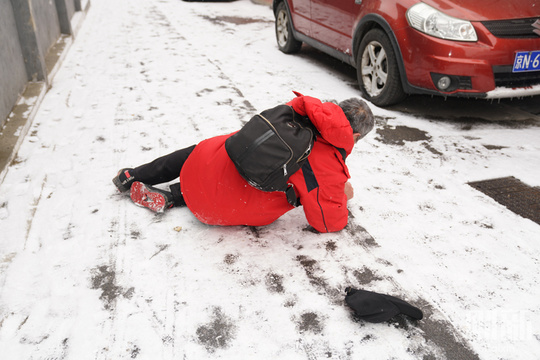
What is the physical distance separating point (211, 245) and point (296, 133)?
2.78 feet

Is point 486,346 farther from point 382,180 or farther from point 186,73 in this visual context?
point 186,73

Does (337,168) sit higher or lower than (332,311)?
higher

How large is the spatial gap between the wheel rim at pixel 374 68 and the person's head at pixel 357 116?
7.64 feet

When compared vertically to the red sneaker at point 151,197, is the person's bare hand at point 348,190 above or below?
above

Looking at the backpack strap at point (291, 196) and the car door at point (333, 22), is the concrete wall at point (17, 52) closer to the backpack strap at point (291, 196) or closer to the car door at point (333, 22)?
the backpack strap at point (291, 196)

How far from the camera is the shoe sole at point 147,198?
2807 millimetres

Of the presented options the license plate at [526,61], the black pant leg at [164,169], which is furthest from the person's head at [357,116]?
the license plate at [526,61]

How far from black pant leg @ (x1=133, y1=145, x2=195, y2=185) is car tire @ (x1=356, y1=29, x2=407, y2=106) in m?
2.43

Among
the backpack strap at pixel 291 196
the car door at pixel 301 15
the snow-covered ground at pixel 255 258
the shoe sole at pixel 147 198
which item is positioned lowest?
the snow-covered ground at pixel 255 258

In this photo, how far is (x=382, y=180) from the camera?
3.29m

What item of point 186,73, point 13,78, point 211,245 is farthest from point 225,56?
point 211,245

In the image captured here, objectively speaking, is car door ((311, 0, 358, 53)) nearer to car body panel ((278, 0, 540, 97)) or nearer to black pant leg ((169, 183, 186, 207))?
car body panel ((278, 0, 540, 97))

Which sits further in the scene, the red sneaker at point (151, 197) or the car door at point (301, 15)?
the car door at point (301, 15)

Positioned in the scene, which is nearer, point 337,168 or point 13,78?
point 337,168
